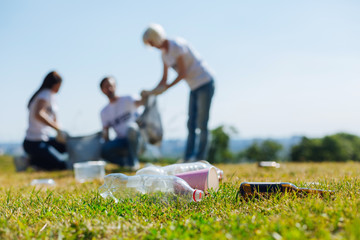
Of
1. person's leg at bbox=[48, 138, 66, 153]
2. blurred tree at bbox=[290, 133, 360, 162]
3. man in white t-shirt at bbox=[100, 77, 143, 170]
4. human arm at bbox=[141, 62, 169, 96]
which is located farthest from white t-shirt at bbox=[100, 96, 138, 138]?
blurred tree at bbox=[290, 133, 360, 162]

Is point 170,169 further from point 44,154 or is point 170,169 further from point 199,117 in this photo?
point 44,154

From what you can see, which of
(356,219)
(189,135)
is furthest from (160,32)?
(356,219)

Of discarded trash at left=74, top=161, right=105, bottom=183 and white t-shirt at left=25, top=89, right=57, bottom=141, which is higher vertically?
white t-shirt at left=25, top=89, right=57, bottom=141

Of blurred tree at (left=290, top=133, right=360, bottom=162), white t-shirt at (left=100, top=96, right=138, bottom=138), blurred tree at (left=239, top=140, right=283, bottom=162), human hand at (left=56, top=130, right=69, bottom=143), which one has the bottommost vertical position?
blurred tree at (left=239, top=140, right=283, bottom=162)

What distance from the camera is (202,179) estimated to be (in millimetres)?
2158

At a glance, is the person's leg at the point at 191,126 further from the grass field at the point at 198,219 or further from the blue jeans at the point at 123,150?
the grass field at the point at 198,219

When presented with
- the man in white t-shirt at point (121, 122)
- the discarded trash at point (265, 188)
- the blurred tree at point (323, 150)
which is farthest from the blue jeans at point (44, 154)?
the blurred tree at point (323, 150)

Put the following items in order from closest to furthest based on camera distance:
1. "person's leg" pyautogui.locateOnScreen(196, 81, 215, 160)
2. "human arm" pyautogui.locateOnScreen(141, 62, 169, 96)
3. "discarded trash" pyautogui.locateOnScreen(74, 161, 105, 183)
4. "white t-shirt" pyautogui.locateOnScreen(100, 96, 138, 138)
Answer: "discarded trash" pyautogui.locateOnScreen(74, 161, 105, 183) < "person's leg" pyautogui.locateOnScreen(196, 81, 215, 160) < "human arm" pyautogui.locateOnScreen(141, 62, 169, 96) < "white t-shirt" pyautogui.locateOnScreen(100, 96, 138, 138)

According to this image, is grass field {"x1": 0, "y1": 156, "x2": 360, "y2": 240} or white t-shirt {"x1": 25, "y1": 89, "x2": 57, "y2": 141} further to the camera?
white t-shirt {"x1": 25, "y1": 89, "x2": 57, "y2": 141}

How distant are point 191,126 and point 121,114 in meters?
1.15

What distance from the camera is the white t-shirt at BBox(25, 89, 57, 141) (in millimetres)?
5766

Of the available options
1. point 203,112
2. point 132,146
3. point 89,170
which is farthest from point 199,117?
point 89,170

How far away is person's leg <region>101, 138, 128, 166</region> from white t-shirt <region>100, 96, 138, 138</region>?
118 millimetres

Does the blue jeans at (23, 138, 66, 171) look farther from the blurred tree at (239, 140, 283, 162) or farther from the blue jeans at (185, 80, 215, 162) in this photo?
the blurred tree at (239, 140, 283, 162)
